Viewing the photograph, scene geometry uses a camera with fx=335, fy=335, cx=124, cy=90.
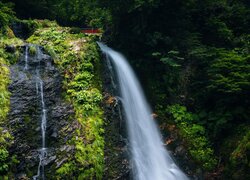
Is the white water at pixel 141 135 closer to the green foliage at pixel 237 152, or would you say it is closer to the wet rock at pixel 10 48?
the green foliage at pixel 237 152

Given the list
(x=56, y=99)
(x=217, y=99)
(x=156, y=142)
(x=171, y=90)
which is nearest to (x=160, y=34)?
(x=171, y=90)

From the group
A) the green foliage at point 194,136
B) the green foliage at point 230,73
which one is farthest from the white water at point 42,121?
the green foliage at point 230,73

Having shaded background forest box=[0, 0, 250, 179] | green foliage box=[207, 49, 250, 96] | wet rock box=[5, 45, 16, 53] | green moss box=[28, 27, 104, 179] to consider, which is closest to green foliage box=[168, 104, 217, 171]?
shaded background forest box=[0, 0, 250, 179]

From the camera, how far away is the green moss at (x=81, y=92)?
9.39 meters

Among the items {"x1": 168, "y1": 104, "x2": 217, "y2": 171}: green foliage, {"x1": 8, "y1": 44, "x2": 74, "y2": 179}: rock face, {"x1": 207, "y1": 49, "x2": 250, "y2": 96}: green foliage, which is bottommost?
{"x1": 168, "y1": 104, "x2": 217, "y2": 171}: green foliage

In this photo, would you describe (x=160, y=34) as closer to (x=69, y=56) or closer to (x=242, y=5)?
(x=69, y=56)

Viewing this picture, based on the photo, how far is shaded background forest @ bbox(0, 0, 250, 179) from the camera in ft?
38.9

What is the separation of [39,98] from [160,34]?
6388mm

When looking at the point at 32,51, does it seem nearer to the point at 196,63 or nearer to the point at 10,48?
the point at 10,48

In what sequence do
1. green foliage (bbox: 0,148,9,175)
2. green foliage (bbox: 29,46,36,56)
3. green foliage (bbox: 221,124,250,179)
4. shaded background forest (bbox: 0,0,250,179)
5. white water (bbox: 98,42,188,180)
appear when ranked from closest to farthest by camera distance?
green foliage (bbox: 0,148,9,175) < green foliage (bbox: 221,124,250,179) < white water (bbox: 98,42,188,180) < shaded background forest (bbox: 0,0,250,179) < green foliage (bbox: 29,46,36,56)

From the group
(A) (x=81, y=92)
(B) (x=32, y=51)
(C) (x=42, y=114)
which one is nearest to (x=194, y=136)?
(A) (x=81, y=92)

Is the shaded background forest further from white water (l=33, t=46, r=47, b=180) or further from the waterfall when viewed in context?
white water (l=33, t=46, r=47, b=180)

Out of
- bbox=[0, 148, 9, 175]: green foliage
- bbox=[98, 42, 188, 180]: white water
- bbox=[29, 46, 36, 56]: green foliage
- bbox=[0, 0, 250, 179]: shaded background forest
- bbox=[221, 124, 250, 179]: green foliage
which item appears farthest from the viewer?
bbox=[29, 46, 36, 56]: green foliage

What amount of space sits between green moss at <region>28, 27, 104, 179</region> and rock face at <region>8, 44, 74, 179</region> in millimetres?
325
